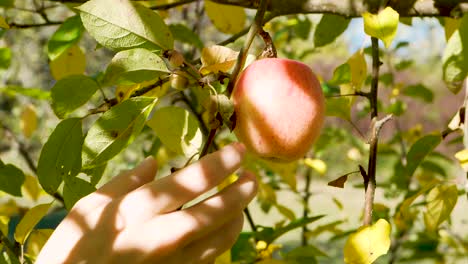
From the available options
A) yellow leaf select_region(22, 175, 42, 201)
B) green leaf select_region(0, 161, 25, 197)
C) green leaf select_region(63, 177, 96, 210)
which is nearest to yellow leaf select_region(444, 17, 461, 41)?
green leaf select_region(63, 177, 96, 210)

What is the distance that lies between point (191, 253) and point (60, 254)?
11 cm

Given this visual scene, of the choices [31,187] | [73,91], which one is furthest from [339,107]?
[31,187]

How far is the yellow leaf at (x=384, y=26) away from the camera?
65 centimetres

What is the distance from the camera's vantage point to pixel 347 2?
801 mm

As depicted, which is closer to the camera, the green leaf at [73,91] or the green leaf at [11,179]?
the green leaf at [73,91]

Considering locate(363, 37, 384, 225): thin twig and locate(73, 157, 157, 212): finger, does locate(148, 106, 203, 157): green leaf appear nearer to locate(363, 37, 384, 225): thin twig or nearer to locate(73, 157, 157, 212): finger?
locate(73, 157, 157, 212): finger

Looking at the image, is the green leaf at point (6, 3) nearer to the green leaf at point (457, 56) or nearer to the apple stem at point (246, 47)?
the apple stem at point (246, 47)

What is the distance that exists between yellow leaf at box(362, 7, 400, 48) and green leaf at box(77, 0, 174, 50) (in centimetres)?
20

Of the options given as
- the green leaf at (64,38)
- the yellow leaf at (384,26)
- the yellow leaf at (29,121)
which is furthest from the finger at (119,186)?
the yellow leaf at (29,121)

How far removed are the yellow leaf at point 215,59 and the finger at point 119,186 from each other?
0.34 ft

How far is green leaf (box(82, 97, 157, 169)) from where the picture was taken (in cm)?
60

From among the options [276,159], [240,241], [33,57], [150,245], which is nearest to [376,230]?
[276,159]

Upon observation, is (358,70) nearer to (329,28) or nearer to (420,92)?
(329,28)

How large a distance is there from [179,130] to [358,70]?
1.05 ft
